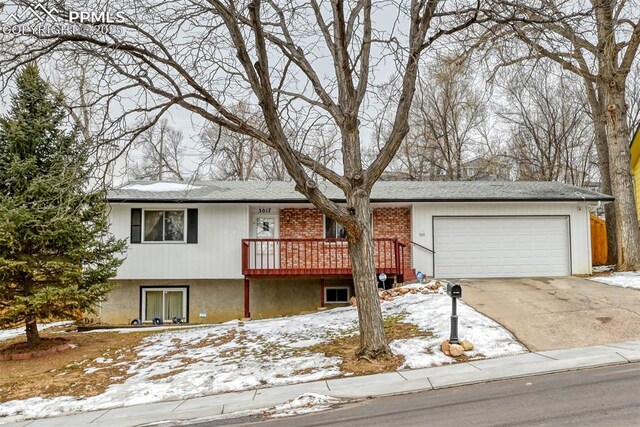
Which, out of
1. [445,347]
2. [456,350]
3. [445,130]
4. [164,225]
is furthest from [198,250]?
[445,130]

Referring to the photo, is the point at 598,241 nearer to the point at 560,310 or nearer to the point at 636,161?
the point at 636,161

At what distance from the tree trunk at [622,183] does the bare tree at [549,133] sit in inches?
427

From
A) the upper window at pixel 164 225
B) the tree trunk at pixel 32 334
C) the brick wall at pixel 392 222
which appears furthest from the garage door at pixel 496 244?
the tree trunk at pixel 32 334

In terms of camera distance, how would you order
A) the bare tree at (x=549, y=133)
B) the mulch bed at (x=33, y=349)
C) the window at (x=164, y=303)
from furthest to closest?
the bare tree at (x=549, y=133)
the window at (x=164, y=303)
the mulch bed at (x=33, y=349)

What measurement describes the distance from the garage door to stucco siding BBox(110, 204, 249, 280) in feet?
20.4

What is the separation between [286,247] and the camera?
1371 centimetres

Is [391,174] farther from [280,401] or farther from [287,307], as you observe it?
[280,401]

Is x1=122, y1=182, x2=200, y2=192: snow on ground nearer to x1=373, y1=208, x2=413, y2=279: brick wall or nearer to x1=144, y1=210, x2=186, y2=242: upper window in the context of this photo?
x1=144, y1=210, x2=186, y2=242: upper window

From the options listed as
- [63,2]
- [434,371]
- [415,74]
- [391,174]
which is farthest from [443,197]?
[391,174]

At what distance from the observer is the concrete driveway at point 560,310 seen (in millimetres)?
7680

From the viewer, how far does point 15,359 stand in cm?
909

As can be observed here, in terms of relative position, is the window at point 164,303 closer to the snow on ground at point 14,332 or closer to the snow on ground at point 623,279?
the snow on ground at point 14,332

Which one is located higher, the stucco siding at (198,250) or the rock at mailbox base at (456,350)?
the stucco siding at (198,250)

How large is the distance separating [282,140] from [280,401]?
3.46 meters
